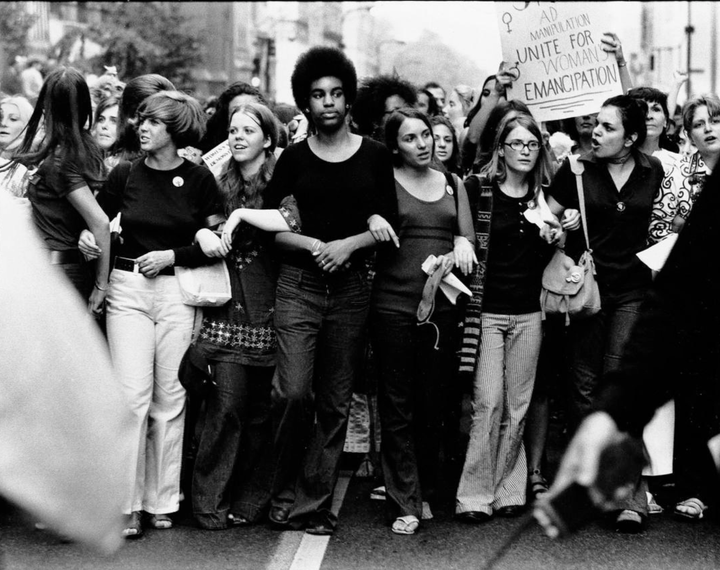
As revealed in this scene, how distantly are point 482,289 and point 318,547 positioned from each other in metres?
1.67

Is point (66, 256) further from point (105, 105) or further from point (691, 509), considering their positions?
point (691, 509)

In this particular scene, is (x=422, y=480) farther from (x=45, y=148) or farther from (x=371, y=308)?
(x=45, y=148)

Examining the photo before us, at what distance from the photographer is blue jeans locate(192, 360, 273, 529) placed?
5.86m

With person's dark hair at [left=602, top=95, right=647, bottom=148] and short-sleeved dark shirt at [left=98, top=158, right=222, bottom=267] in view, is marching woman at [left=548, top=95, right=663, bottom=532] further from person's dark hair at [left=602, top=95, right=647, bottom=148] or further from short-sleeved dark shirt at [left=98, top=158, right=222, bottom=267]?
short-sleeved dark shirt at [left=98, top=158, right=222, bottom=267]

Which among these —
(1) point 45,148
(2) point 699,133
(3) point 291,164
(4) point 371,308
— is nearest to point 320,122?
(3) point 291,164

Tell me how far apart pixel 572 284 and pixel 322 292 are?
4.40 ft

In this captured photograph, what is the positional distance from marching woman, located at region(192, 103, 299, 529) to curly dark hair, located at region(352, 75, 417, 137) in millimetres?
1447

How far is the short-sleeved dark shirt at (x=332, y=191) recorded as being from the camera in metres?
5.71

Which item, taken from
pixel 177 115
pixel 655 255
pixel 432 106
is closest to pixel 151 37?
pixel 432 106

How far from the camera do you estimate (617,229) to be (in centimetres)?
606

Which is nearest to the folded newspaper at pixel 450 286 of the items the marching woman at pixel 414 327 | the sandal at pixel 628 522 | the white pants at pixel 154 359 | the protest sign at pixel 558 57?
the marching woman at pixel 414 327

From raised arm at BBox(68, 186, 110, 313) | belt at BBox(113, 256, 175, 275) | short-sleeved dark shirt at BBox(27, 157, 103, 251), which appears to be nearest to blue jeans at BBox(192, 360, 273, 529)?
belt at BBox(113, 256, 175, 275)

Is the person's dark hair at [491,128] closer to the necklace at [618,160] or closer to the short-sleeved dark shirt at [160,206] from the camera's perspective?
the necklace at [618,160]

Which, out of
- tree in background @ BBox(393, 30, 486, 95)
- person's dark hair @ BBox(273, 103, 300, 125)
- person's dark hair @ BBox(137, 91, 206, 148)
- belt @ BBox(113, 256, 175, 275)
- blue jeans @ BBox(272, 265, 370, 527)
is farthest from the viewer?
tree in background @ BBox(393, 30, 486, 95)
